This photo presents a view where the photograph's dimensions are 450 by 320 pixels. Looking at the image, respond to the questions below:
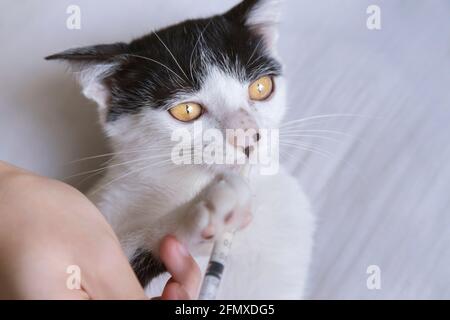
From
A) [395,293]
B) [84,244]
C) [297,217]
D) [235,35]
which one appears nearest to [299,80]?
[235,35]

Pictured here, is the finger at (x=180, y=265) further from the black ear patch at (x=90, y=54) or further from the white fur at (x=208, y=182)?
the black ear patch at (x=90, y=54)

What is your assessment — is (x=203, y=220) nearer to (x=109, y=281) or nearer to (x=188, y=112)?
(x=109, y=281)

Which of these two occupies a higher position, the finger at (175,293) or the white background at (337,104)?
the white background at (337,104)

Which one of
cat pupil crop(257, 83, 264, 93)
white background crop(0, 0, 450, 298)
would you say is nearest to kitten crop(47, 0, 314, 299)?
cat pupil crop(257, 83, 264, 93)

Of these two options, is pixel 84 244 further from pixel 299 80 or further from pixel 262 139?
pixel 299 80

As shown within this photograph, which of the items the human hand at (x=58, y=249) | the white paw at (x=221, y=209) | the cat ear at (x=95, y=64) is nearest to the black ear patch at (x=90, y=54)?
the cat ear at (x=95, y=64)

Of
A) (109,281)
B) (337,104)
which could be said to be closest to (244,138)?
(109,281)

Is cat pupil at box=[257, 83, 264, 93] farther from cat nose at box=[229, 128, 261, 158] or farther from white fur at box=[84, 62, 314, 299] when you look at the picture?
cat nose at box=[229, 128, 261, 158]
